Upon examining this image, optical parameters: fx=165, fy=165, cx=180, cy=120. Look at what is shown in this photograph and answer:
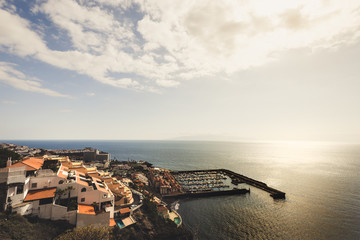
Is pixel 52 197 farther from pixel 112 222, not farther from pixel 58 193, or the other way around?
pixel 112 222

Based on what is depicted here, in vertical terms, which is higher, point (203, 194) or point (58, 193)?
point (58, 193)

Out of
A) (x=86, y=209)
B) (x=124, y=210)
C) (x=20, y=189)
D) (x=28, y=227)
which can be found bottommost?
(x=124, y=210)

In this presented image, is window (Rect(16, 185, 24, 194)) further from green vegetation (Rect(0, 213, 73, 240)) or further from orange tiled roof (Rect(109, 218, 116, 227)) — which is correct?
orange tiled roof (Rect(109, 218, 116, 227))

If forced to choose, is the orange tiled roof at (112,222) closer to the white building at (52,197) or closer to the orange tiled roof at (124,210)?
the white building at (52,197)

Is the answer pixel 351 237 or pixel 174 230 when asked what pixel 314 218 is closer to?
pixel 351 237

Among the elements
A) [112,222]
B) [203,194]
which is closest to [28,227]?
[112,222]

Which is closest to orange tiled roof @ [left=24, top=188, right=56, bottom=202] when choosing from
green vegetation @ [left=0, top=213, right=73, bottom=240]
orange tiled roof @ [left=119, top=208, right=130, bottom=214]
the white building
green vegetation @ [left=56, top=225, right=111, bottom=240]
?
the white building
